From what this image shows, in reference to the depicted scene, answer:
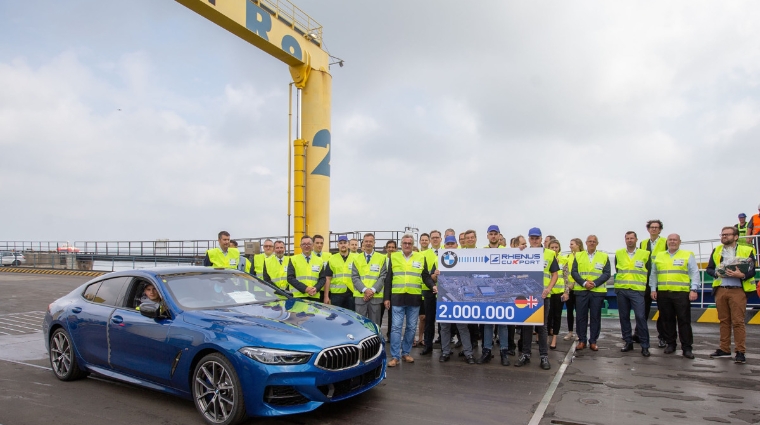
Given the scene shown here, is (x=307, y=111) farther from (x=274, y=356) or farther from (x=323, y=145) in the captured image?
(x=274, y=356)

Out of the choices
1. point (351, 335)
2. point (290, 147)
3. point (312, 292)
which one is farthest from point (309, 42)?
point (351, 335)

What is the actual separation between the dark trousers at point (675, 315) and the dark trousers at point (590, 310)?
86cm

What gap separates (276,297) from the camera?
6.23 metres

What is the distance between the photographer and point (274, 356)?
4.52 m

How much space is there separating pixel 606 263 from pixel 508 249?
76.0 inches

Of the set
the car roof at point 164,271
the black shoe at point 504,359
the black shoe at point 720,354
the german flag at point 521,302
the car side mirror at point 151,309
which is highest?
the car roof at point 164,271

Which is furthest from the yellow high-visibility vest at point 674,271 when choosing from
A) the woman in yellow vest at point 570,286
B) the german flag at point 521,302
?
the german flag at point 521,302

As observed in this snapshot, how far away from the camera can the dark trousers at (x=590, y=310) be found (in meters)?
8.24

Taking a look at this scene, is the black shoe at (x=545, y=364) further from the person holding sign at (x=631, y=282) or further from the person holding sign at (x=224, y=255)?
the person holding sign at (x=224, y=255)

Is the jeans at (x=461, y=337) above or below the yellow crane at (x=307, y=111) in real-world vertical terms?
below

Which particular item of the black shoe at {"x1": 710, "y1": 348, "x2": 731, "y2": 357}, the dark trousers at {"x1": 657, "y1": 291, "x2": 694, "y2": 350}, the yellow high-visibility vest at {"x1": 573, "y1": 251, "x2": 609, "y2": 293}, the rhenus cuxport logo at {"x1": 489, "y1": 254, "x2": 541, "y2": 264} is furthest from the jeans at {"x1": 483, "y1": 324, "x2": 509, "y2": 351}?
the black shoe at {"x1": 710, "y1": 348, "x2": 731, "y2": 357}

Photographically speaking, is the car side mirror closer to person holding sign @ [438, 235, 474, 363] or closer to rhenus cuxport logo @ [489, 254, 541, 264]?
person holding sign @ [438, 235, 474, 363]

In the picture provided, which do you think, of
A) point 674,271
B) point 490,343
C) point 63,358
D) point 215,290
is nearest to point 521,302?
point 490,343

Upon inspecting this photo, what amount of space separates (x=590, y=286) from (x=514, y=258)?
1646mm
